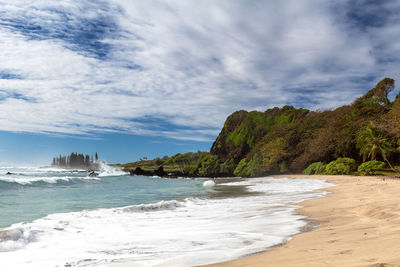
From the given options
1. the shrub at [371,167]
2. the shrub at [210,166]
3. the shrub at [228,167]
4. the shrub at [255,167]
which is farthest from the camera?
the shrub at [210,166]

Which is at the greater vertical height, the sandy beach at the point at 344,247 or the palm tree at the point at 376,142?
the palm tree at the point at 376,142

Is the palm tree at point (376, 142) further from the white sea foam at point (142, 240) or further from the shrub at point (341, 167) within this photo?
the white sea foam at point (142, 240)

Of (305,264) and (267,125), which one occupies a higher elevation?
(267,125)

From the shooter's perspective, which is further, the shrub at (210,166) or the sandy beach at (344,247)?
the shrub at (210,166)

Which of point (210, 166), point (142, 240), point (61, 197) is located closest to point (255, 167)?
point (210, 166)

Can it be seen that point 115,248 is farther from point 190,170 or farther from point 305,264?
point 190,170

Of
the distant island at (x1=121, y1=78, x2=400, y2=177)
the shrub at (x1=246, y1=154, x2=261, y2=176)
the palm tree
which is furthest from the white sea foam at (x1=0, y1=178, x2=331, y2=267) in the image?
the shrub at (x1=246, y1=154, x2=261, y2=176)

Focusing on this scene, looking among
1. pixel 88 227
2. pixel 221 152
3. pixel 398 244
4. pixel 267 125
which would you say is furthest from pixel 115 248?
pixel 221 152

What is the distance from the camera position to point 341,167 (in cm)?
3189

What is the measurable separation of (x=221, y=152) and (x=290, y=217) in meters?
73.0

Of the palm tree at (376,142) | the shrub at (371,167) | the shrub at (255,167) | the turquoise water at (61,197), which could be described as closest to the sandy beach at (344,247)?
the turquoise water at (61,197)

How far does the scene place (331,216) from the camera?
20.8 ft

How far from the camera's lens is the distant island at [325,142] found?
1164 inches

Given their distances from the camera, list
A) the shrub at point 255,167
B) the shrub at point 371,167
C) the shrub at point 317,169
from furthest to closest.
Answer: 1. the shrub at point 255,167
2. the shrub at point 317,169
3. the shrub at point 371,167
